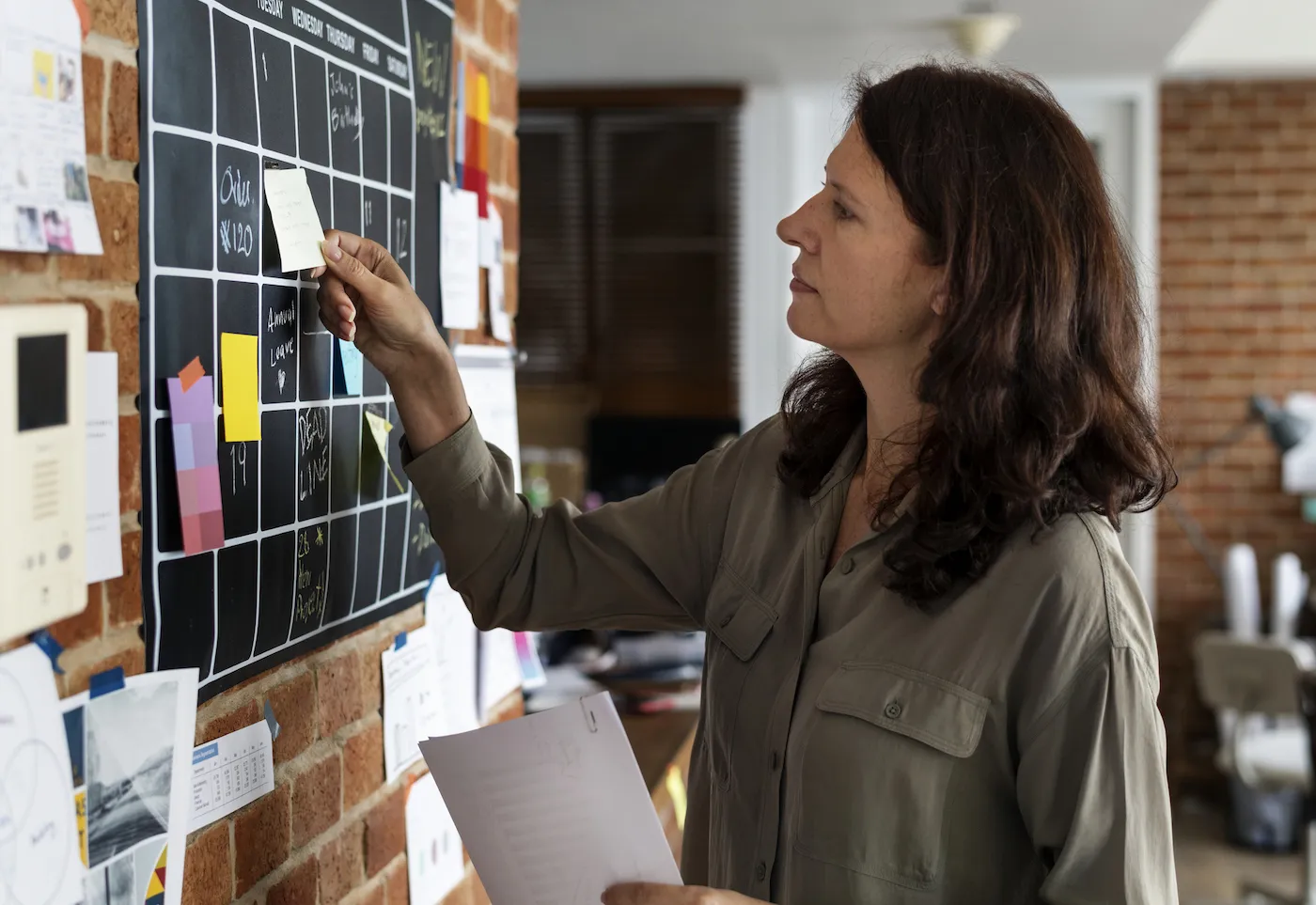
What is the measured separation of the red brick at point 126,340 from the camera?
92 cm

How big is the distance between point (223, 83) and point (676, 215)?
167 inches

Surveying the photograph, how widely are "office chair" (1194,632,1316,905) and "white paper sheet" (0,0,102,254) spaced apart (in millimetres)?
3595

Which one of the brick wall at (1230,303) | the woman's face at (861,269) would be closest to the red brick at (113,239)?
the woman's face at (861,269)

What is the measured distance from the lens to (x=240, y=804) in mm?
1138

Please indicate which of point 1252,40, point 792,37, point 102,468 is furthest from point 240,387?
point 1252,40

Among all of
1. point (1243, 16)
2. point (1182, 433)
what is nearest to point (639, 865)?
point (1182, 433)

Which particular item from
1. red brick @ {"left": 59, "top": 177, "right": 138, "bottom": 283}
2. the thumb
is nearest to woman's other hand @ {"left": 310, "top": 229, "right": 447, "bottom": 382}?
the thumb

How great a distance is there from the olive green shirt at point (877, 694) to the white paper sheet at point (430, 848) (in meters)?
0.29

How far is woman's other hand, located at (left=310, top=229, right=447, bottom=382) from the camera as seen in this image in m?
1.21

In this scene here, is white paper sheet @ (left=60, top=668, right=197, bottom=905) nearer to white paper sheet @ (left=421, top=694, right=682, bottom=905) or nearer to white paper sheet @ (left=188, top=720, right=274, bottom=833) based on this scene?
white paper sheet @ (left=188, top=720, right=274, bottom=833)

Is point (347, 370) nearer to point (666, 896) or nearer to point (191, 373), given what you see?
point (191, 373)

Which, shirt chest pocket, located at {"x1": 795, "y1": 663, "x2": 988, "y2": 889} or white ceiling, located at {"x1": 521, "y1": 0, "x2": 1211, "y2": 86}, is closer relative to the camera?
shirt chest pocket, located at {"x1": 795, "y1": 663, "x2": 988, "y2": 889}

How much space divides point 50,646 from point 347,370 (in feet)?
1.65

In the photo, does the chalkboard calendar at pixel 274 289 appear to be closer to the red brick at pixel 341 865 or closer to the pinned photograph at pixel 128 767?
the pinned photograph at pixel 128 767
